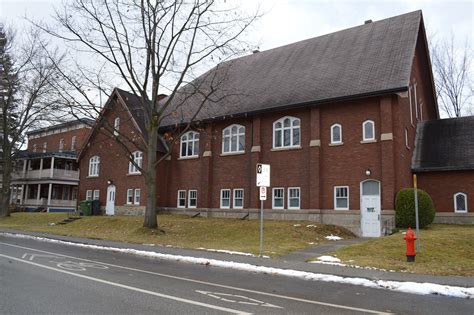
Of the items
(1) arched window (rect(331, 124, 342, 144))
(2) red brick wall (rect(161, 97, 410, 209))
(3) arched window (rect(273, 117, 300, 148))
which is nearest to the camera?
(2) red brick wall (rect(161, 97, 410, 209))

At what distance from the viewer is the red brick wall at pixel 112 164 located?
108 ft

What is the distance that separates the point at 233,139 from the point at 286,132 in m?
4.27

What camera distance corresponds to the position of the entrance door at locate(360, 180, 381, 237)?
70.2 feet

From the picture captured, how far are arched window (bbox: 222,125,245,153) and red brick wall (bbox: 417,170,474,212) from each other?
438 inches

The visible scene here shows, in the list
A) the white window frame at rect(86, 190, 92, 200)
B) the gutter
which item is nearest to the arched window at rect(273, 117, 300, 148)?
the gutter

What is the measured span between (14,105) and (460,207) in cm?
3943

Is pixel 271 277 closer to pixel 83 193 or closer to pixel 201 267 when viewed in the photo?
pixel 201 267

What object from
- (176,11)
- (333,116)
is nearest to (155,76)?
(176,11)

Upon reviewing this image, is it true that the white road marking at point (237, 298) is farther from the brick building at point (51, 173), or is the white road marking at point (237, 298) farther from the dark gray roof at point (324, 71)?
the brick building at point (51, 173)

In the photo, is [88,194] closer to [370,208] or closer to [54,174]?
[54,174]

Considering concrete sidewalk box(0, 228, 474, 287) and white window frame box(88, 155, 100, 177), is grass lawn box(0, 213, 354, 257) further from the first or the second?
white window frame box(88, 155, 100, 177)

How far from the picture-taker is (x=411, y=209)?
781 inches

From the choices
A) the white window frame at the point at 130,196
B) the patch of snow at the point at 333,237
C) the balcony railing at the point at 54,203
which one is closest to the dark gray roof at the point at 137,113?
the white window frame at the point at 130,196

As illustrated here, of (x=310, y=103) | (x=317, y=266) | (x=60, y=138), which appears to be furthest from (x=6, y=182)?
(x=317, y=266)
